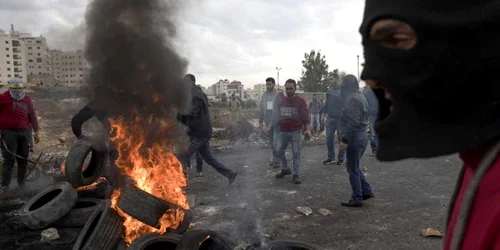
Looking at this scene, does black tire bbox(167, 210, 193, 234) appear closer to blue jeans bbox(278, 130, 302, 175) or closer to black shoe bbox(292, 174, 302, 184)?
black shoe bbox(292, 174, 302, 184)

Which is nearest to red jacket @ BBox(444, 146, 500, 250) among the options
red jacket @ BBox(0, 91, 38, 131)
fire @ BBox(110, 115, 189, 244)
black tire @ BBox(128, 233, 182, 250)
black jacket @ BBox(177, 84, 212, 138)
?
black tire @ BBox(128, 233, 182, 250)

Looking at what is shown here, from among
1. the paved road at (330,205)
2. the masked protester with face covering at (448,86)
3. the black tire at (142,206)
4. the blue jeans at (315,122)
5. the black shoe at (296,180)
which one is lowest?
the paved road at (330,205)

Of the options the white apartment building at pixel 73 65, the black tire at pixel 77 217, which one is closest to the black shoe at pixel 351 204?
Answer: the black tire at pixel 77 217

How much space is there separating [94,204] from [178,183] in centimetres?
174

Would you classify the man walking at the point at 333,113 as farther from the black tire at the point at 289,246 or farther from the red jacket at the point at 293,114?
the black tire at the point at 289,246

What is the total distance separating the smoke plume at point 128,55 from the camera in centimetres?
602

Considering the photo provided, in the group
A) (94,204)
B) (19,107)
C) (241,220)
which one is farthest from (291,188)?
(19,107)

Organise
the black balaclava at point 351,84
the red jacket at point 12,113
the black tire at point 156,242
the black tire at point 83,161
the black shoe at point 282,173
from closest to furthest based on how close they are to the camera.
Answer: the black tire at point 156,242 → the black tire at point 83,161 → the black balaclava at point 351,84 → the red jacket at point 12,113 → the black shoe at point 282,173

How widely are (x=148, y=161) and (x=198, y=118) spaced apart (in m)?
2.66

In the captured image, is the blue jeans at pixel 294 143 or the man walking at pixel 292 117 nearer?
the blue jeans at pixel 294 143

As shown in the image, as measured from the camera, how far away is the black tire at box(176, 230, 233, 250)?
12.2 ft

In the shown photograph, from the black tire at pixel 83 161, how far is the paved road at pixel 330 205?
192cm

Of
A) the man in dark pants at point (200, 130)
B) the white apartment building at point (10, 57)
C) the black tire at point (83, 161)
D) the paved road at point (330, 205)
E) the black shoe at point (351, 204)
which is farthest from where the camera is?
the white apartment building at point (10, 57)

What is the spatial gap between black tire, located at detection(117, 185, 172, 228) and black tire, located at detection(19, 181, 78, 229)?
184 centimetres
